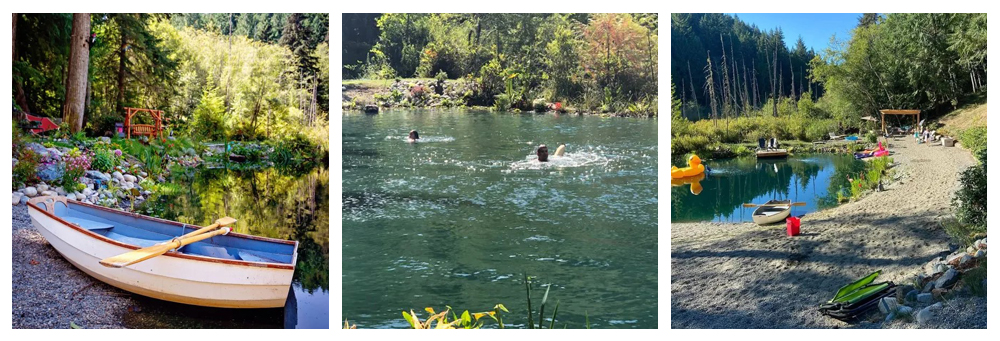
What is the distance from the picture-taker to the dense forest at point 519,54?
19.7 ft

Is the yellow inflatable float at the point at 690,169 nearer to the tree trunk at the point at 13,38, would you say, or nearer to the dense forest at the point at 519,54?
the dense forest at the point at 519,54

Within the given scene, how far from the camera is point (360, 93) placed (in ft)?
19.7

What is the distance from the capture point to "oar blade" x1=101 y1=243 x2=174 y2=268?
16.7 feet

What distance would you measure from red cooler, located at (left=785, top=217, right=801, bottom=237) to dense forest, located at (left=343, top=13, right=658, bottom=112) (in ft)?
4.13

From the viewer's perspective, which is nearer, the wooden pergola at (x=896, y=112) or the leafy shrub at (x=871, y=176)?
the leafy shrub at (x=871, y=176)

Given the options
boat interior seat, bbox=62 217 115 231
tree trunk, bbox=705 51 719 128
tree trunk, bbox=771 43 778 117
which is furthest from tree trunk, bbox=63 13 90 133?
tree trunk, bbox=771 43 778 117

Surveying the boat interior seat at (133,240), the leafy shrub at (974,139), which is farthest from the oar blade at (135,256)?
the leafy shrub at (974,139)

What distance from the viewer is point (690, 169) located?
598cm

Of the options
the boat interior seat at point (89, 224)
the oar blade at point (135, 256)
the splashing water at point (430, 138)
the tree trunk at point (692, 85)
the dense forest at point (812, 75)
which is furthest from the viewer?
the splashing water at point (430, 138)

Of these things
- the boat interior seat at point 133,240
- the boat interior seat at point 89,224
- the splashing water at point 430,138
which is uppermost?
the splashing water at point 430,138

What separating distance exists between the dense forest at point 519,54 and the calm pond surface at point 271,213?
2.95 ft

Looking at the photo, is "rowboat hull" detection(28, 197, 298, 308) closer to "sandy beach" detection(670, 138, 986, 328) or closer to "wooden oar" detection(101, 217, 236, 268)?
"wooden oar" detection(101, 217, 236, 268)

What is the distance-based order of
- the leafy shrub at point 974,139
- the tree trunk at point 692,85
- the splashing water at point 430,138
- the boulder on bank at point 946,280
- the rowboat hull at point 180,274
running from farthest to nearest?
the splashing water at point 430,138 < the tree trunk at point 692,85 < the leafy shrub at point 974,139 < the boulder on bank at point 946,280 < the rowboat hull at point 180,274
